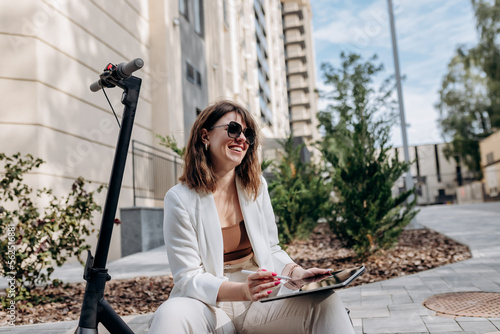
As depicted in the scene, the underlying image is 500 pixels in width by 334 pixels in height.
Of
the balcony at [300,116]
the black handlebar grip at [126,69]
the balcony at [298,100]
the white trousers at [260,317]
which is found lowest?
the white trousers at [260,317]

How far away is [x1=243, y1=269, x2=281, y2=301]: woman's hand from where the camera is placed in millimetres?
1840

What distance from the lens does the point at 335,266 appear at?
280 inches

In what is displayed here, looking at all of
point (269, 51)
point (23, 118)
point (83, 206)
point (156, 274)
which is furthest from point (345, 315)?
point (269, 51)

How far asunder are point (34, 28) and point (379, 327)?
7.71 m

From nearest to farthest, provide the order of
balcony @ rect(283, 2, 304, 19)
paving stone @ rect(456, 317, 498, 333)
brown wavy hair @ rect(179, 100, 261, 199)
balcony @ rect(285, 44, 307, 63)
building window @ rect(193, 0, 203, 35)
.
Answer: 1. brown wavy hair @ rect(179, 100, 261, 199)
2. paving stone @ rect(456, 317, 498, 333)
3. building window @ rect(193, 0, 203, 35)
4. balcony @ rect(283, 2, 304, 19)
5. balcony @ rect(285, 44, 307, 63)

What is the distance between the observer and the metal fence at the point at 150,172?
11.4 m

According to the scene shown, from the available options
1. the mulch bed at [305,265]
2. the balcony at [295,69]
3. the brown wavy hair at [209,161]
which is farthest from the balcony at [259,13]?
the brown wavy hair at [209,161]

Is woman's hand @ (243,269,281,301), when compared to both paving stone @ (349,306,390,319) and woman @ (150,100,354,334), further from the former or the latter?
paving stone @ (349,306,390,319)

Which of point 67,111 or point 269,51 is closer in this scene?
point 67,111

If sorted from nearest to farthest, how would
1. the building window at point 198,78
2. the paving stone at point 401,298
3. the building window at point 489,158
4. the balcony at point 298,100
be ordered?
the paving stone at point 401,298
the building window at point 198,78
the building window at point 489,158
the balcony at point 298,100

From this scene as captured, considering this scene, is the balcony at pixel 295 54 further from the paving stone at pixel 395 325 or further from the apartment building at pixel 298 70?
the paving stone at pixel 395 325

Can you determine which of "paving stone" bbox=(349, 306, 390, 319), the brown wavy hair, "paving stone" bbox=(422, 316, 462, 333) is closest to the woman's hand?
the brown wavy hair

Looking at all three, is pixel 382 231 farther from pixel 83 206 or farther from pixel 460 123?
pixel 460 123

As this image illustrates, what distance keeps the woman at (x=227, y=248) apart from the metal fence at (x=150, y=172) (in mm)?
8698
